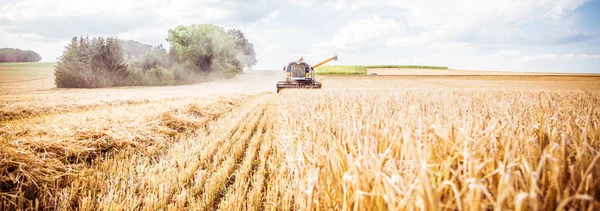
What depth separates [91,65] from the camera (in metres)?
28.0

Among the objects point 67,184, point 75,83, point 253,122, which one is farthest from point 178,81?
point 67,184

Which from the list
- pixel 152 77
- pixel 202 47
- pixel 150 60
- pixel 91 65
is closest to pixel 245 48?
pixel 202 47

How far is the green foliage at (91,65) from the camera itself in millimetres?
27109

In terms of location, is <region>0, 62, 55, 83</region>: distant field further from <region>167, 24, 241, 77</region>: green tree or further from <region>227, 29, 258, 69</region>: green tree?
<region>227, 29, 258, 69</region>: green tree

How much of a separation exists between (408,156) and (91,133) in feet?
13.0

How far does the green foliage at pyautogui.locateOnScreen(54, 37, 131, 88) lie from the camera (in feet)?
88.9

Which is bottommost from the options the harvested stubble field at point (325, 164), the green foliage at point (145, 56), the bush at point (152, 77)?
the harvested stubble field at point (325, 164)

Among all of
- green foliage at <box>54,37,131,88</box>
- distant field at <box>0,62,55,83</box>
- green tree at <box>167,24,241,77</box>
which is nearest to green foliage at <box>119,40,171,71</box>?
green tree at <box>167,24,241,77</box>

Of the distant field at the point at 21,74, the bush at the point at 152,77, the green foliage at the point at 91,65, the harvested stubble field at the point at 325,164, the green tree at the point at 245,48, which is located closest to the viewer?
the harvested stubble field at the point at 325,164

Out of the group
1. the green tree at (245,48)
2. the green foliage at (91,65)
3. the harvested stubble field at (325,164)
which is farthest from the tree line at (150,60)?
the harvested stubble field at (325,164)

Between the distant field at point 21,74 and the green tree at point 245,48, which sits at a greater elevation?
the green tree at point 245,48

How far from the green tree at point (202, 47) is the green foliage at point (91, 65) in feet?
42.6

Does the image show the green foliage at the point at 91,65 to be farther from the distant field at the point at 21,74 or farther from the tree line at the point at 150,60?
the distant field at the point at 21,74

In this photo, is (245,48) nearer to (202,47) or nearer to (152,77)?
(202,47)
